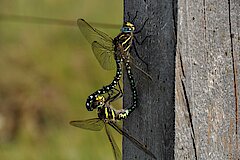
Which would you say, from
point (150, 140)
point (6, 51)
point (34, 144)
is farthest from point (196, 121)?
point (6, 51)

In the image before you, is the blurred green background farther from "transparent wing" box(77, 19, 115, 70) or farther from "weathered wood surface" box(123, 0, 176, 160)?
"weathered wood surface" box(123, 0, 176, 160)

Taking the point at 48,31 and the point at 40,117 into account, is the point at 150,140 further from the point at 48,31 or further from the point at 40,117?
the point at 48,31

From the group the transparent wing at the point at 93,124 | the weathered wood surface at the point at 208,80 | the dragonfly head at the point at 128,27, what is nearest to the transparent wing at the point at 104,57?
the transparent wing at the point at 93,124

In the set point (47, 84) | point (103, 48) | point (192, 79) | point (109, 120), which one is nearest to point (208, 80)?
point (192, 79)

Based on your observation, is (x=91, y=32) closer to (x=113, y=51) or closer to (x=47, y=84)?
(x=113, y=51)

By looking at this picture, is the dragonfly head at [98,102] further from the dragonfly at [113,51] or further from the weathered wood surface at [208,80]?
the weathered wood surface at [208,80]

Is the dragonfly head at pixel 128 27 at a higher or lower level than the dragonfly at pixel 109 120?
higher
